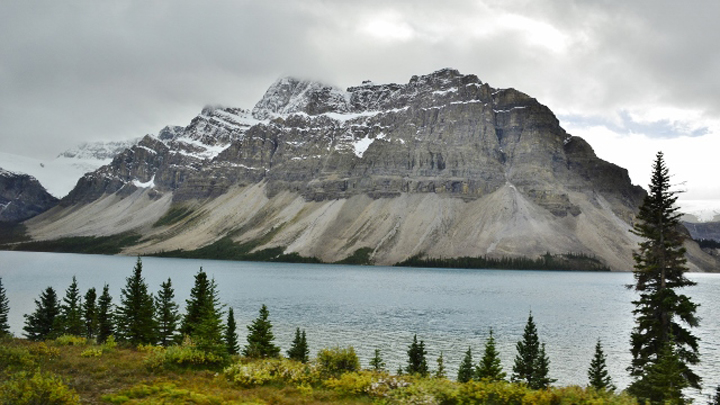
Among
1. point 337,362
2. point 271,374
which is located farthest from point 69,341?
point 337,362

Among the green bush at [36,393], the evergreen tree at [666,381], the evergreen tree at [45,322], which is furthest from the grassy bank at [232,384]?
the evergreen tree at [45,322]

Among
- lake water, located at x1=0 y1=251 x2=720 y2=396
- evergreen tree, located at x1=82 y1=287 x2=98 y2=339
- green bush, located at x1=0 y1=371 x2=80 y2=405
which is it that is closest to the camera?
green bush, located at x1=0 y1=371 x2=80 y2=405

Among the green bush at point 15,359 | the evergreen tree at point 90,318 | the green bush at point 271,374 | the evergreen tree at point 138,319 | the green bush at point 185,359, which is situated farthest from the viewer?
the evergreen tree at point 90,318

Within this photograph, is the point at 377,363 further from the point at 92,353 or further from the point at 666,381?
the point at 92,353

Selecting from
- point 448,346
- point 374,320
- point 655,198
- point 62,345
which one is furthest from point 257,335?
point 374,320

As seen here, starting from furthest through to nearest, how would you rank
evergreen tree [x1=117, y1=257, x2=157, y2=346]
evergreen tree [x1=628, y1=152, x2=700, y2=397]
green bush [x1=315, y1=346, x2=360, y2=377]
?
evergreen tree [x1=117, y1=257, x2=157, y2=346] < evergreen tree [x1=628, y1=152, x2=700, y2=397] < green bush [x1=315, y1=346, x2=360, y2=377]

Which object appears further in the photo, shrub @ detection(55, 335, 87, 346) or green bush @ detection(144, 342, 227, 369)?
shrub @ detection(55, 335, 87, 346)

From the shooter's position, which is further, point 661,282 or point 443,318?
point 443,318

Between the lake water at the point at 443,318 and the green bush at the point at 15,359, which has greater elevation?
the green bush at the point at 15,359

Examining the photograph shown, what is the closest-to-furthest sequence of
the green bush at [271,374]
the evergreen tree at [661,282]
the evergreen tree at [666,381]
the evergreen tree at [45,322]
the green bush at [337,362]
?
1. the green bush at [271,374]
2. the evergreen tree at [666,381]
3. the green bush at [337,362]
4. the evergreen tree at [661,282]
5. the evergreen tree at [45,322]

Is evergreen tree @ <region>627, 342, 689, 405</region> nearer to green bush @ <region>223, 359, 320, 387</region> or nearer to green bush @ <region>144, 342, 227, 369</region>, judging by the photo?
green bush @ <region>223, 359, 320, 387</region>

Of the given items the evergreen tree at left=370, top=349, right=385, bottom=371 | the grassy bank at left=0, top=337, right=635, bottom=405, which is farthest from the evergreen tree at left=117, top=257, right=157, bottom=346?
the evergreen tree at left=370, top=349, right=385, bottom=371

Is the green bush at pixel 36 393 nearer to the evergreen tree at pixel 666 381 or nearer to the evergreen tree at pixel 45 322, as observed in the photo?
the evergreen tree at pixel 666 381

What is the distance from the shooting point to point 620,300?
126m
